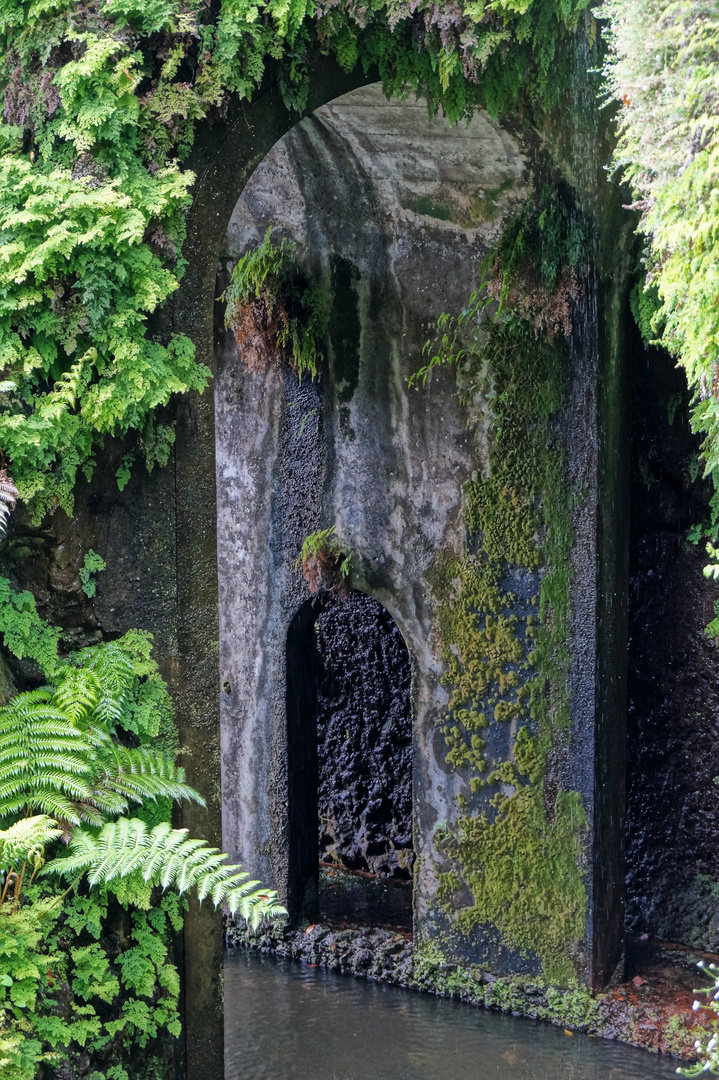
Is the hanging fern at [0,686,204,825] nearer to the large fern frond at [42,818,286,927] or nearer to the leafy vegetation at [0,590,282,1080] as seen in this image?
the leafy vegetation at [0,590,282,1080]

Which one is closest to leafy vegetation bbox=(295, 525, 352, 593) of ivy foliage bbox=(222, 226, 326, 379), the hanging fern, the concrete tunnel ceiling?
ivy foliage bbox=(222, 226, 326, 379)

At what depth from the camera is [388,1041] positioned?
699 cm

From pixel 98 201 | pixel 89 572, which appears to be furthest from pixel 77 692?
pixel 98 201

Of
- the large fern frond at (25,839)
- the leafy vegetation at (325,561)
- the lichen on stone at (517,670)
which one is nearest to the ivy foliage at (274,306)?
the leafy vegetation at (325,561)

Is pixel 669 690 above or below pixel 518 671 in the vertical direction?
below

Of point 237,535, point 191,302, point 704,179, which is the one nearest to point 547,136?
point 191,302

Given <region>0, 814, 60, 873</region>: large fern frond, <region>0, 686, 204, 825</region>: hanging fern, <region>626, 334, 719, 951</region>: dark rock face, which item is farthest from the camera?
<region>626, 334, 719, 951</region>: dark rock face

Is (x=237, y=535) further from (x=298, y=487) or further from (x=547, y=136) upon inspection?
(x=547, y=136)

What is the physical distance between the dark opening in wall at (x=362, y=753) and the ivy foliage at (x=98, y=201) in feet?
15.3

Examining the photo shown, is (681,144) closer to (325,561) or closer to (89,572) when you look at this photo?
(89,572)

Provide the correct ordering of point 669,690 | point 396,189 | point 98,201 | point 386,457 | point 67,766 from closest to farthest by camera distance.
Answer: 1. point 67,766
2. point 98,201
3. point 396,189
4. point 386,457
5. point 669,690

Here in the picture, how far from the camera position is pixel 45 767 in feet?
13.9

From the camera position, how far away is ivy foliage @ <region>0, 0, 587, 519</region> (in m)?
4.44

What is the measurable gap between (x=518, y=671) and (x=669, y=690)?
1.23m
